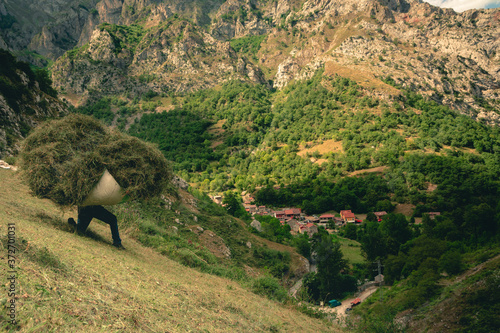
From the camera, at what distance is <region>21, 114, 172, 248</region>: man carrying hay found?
8.41m

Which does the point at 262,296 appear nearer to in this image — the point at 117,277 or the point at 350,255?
the point at 117,277

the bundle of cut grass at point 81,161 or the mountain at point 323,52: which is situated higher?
the mountain at point 323,52

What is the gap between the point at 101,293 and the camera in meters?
5.04

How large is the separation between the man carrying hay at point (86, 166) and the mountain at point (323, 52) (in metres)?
97.9

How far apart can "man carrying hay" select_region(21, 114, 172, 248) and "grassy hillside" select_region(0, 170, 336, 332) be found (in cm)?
101

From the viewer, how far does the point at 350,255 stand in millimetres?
46250

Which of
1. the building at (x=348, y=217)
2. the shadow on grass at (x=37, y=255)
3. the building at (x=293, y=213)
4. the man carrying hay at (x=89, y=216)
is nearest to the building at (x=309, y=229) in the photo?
the building at (x=293, y=213)

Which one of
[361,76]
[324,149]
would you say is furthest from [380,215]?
[361,76]

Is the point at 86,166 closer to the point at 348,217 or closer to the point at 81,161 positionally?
the point at 81,161

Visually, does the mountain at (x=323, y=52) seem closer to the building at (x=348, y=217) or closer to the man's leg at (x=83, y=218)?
the building at (x=348, y=217)

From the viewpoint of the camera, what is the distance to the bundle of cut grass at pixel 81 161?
8398 millimetres

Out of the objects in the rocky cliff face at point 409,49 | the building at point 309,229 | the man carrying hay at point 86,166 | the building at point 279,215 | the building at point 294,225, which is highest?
the rocky cliff face at point 409,49

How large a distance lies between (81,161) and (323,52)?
503ft

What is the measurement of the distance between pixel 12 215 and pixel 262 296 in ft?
29.1
